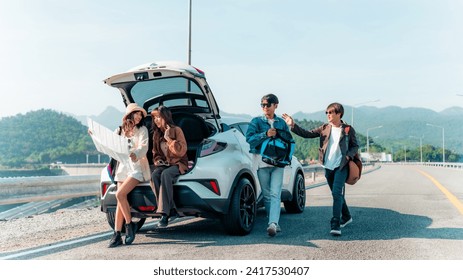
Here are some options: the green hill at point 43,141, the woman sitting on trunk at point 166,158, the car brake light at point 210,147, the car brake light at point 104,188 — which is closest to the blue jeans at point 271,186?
the car brake light at point 210,147

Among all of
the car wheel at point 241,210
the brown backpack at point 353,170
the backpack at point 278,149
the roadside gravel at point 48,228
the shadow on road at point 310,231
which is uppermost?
the backpack at point 278,149

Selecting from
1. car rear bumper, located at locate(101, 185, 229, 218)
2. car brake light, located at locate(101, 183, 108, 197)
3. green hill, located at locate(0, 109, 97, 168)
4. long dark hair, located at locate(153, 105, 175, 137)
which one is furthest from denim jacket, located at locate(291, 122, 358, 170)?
green hill, located at locate(0, 109, 97, 168)

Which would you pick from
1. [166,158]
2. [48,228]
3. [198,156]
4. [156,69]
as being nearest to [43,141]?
[48,228]

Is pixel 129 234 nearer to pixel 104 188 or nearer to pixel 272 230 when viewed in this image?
pixel 104 188

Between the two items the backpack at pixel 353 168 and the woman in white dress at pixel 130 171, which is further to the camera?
the backpack at pixel 353 168

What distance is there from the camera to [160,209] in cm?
525

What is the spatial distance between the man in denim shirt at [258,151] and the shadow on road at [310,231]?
11.4 inches

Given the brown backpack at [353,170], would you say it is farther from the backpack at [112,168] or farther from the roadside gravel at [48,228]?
the roadside gravel at [48,228]

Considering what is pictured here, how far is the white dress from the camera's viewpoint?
17.5 ft

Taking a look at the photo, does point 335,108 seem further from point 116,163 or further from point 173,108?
point 116,163

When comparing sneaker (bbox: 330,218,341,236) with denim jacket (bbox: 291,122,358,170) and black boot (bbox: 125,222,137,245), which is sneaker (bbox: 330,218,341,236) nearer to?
denim jacket (bbox: 291,122,358,170)

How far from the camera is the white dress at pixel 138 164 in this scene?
5.35 metres

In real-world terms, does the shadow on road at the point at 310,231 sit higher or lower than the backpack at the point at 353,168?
lower

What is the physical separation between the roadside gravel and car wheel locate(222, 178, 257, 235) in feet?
6.44
